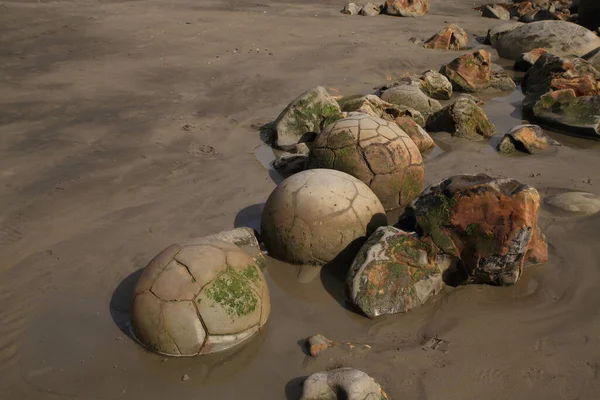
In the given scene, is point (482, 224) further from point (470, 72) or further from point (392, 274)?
point (470, 72)

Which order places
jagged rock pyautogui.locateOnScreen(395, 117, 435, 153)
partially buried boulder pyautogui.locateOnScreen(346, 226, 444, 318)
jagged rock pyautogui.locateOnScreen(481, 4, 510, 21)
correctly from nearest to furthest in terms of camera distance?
partially buried boulder pyautogui.locateOnScreen(346, 226, 444, 318)
jagged rock pyautogui.locateOnScreen(395, 117, 435, 153)
jagged rock pyautogui.locateOnScreen(481, 4, 510, 21)

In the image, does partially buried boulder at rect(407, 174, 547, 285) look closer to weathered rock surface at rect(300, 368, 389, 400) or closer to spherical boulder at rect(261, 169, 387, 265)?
spherical boulder at rect(261, 169, 387, 265)

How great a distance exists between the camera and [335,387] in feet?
12.4

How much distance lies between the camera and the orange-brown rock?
431 inches

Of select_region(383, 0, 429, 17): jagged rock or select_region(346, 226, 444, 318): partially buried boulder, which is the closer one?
select_region(346, 226, 444, 318): partially buried boulder

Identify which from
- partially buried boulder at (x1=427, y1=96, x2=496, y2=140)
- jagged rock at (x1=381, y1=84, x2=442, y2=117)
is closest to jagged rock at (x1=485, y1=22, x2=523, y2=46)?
jagged rock at (x1=381, y1=84, x2=442, y2=117)

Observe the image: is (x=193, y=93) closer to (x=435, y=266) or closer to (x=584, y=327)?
(x=435, y=266)

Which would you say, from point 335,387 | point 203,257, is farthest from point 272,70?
point 335,387

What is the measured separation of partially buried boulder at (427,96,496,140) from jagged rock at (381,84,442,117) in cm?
51

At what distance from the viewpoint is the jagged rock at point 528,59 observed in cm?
1256

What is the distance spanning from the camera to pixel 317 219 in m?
5.06

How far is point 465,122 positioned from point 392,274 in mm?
4483

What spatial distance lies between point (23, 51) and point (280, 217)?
8.89 metres

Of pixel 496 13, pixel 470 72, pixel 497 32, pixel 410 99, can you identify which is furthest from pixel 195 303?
pixel 496 13
